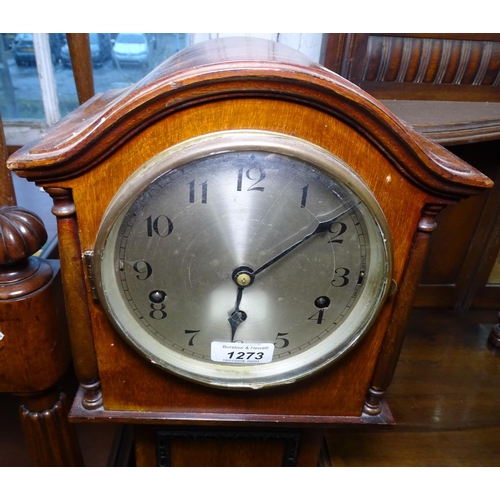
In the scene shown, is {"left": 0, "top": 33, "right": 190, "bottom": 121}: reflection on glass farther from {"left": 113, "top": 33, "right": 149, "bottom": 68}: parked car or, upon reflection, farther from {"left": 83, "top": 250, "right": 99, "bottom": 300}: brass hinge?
{"left": 83, "top": 250, "right": 99, "bottom": 300}: brass hinge

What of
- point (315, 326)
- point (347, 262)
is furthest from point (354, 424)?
point (347, 262)

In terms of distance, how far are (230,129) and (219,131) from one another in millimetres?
14

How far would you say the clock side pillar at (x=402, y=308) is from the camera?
2.16ft

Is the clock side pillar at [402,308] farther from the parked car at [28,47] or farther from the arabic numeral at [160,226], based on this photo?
the parked car at [28,47]

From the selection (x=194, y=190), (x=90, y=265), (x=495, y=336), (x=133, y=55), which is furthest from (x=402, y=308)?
(x=133, y=55)

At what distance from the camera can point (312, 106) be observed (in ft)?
1.87

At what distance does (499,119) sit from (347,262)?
616mm

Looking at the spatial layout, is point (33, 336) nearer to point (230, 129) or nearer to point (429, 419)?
point (230, 129)

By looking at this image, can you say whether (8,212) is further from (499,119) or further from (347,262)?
(499,119)

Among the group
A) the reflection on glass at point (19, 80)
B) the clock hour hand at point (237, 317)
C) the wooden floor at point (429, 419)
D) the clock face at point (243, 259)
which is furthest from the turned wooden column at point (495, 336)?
the reflection on glass at point (19, 80)

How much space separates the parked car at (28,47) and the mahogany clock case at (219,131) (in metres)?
0.92

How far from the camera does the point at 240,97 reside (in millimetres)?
564

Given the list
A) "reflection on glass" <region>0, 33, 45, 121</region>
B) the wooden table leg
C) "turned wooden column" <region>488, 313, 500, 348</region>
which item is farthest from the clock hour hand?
"reflection on glass" <region>0, 33, 45, 121</region>

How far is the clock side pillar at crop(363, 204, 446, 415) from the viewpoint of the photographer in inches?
25.9
